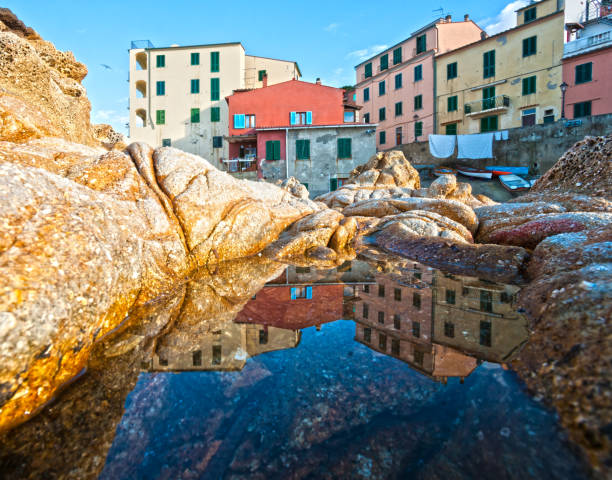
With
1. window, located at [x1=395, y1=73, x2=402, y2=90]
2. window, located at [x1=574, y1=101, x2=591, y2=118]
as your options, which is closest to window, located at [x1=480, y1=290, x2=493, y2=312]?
window, located at [x1=574, y1=101, x2=591, y2=118]

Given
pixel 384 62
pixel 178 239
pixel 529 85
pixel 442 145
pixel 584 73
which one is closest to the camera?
pixel 178 239

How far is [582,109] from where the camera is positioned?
2295cm

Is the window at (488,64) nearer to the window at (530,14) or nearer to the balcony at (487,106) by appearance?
the balcony at (487,106)

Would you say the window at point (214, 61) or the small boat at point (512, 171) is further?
the window at point (214, 61)

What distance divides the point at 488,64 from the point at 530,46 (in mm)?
2820

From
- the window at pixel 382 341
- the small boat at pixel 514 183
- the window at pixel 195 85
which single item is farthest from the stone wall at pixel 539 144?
the window at pixel 382 341

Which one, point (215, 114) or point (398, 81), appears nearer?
point (215, 114)

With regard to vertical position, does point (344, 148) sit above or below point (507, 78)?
below

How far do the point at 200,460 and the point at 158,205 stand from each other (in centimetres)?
396

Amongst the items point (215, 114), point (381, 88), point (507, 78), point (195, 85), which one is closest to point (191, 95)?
point (195, 85)

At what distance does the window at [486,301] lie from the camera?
3218 millimetres

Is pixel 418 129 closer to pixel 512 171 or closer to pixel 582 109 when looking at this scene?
pixel 512 171

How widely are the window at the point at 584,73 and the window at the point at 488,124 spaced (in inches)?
211

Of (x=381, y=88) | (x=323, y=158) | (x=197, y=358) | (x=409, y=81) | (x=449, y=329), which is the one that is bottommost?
(x=197, y=358)
